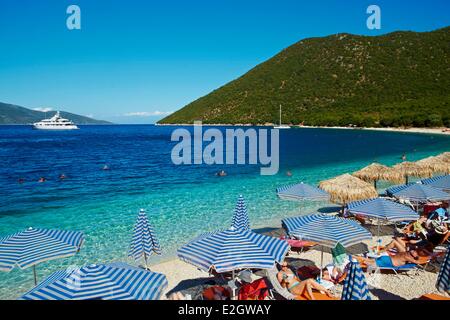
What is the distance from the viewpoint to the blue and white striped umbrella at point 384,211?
9250 mm

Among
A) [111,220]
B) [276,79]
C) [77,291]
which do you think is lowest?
[111,220]

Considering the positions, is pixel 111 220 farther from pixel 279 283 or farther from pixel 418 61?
pixel 418 61

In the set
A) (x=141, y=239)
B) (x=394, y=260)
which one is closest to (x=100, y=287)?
(x=141, y=239)

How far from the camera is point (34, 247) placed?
660 cm

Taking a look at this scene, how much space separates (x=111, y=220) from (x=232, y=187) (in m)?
8.97

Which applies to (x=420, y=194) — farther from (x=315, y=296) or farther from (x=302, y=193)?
(x=315, y=296)

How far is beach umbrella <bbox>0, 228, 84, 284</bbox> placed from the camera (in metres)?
6.23

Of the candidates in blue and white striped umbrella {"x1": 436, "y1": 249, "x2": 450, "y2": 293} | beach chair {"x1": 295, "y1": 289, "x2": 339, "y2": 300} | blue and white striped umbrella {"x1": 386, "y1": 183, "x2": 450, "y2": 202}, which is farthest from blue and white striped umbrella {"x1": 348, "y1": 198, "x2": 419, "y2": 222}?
beach chair {"x1": 295, "y1": 289, "x2": 339, "y2": 300}

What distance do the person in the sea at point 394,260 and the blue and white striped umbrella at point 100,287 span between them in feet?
17.9

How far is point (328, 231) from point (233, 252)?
2.61 metres

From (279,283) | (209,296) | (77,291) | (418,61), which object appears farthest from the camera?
(418,61)

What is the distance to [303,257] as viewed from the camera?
9.50 m

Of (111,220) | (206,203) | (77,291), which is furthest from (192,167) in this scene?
(77,291)
